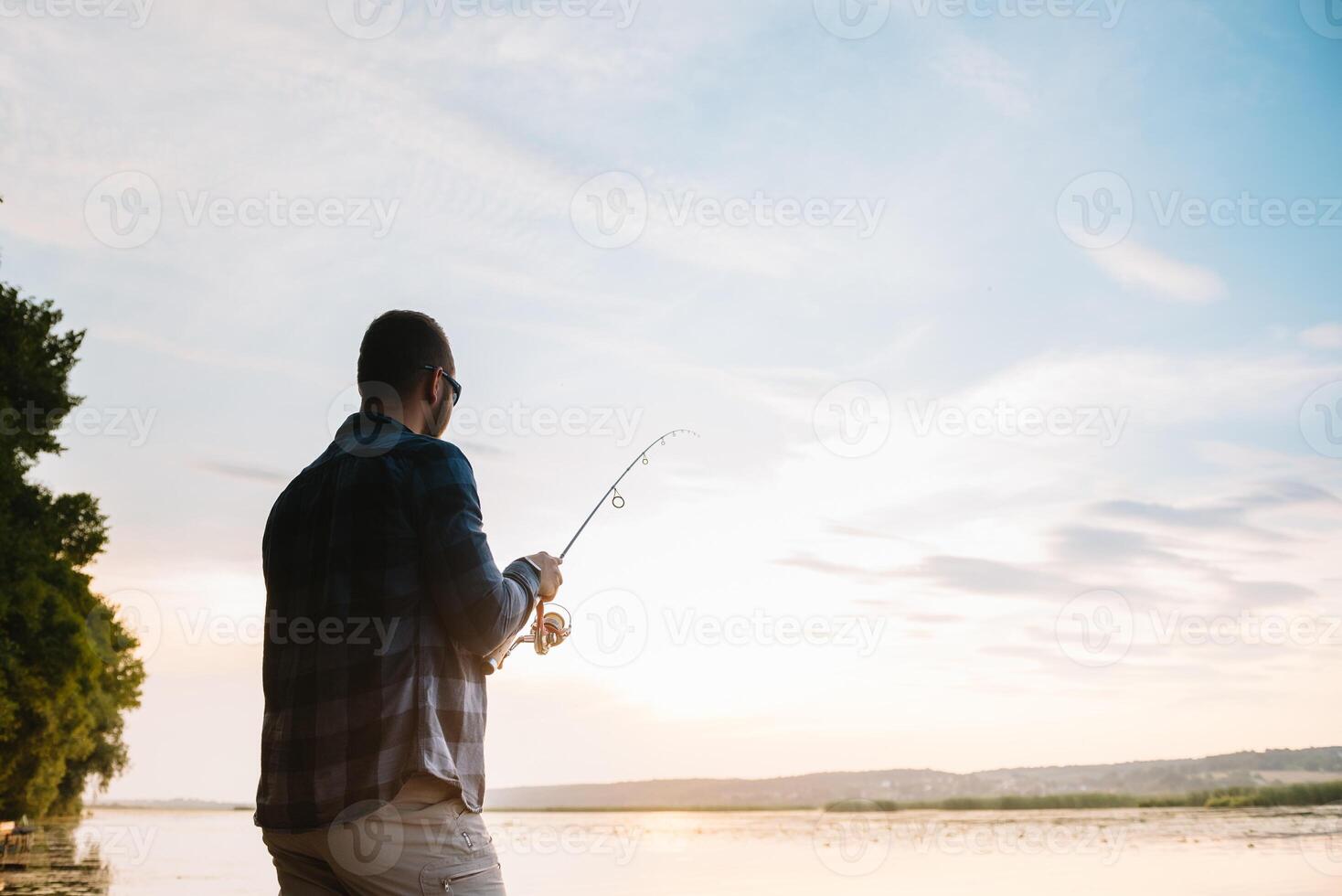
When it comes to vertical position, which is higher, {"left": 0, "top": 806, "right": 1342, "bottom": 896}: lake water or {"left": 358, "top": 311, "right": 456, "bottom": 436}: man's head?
{"left": 358, "top": 311, "right": 456, "bottom": 436}: man's head

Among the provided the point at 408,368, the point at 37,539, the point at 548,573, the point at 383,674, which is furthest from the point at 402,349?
the point at 37,539

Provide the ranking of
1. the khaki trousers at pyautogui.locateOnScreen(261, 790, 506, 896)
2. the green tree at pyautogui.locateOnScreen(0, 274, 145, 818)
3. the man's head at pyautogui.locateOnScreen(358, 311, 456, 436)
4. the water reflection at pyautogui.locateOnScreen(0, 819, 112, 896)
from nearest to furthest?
1. the khaki trousers at pyautogui.locateOnScreen(261, 790, 506, 896)
2. the man's head at pyautogui.locateOnScreen(358, 311, 456, 436)
3. the water reflection at pyautogui.locateOnScreen(0, 819, 112, 896)
4. the green tree at pyautogui.locateOnScreen(0, 274, 145, 818)

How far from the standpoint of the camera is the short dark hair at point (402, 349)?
3.00m

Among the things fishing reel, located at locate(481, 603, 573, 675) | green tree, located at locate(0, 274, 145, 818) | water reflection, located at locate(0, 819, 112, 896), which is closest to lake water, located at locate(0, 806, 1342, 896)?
water reflection, located at locate(0, 819, 112, 896)

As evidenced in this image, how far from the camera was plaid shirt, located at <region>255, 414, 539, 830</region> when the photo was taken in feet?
8.39

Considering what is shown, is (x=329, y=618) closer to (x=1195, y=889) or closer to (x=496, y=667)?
(x=496, y=667)

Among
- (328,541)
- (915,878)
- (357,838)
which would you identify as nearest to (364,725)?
(357,838)

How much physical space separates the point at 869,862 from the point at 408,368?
2241cm

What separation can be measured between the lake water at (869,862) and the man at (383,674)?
14435 millimetres

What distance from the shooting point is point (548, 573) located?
311 cm

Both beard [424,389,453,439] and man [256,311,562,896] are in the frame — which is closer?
man [256,311,562,896]

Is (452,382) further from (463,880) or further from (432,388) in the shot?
(463,880)

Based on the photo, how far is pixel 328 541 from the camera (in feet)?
8.96

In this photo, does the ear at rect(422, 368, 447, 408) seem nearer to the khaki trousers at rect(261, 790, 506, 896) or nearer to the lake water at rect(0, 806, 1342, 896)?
the khaki trousers at rect(261, 790, 506, 896)
